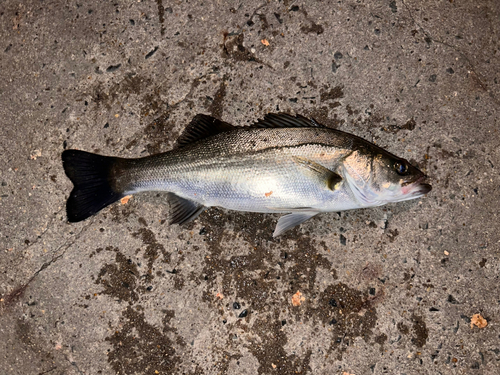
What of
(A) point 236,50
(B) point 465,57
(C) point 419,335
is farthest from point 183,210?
(B) point 465,57

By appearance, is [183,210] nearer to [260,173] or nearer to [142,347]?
[260,173]

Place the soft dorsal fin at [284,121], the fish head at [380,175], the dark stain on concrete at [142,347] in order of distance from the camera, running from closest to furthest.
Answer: the fish head at [380,175] → the soft dorsal fin at [284,121] → the dark stain on concrete at [142,347]

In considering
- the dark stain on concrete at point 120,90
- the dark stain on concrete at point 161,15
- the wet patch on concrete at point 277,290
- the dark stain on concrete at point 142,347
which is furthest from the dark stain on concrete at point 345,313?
the dark stain on concrete at point 161,15

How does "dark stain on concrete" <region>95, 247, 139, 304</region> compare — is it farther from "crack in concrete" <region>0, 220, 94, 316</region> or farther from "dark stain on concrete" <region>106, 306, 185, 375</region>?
"crack in concrete" <region>0, 220, 94, 316</region>

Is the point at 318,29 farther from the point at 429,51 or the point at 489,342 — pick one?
the point at 489,342

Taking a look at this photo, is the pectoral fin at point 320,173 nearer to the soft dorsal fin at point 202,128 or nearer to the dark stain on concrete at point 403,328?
the soft dorsal fin at point 202,128

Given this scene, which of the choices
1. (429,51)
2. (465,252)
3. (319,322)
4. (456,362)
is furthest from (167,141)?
(456,362)
